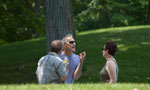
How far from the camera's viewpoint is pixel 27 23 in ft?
58.7

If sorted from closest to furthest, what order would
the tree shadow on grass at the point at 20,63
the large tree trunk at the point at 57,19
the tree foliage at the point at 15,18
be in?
1. the large tree trunk at the point at 57,19
2. the tree shadow on grass at the point at 20,63
3. the tree foliage at the point at 15,18

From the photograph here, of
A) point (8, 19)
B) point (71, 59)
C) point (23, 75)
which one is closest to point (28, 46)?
point (8, 19)

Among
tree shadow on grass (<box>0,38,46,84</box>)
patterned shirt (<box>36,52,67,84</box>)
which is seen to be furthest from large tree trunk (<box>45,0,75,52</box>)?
patterned shirt (<box>36,52,67,84</box>)

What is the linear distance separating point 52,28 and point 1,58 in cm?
621

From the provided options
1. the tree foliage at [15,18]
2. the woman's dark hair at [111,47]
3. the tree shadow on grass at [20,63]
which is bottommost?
the tree shadow on grass at [20,63]

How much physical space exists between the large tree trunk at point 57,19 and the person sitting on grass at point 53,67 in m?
5.02

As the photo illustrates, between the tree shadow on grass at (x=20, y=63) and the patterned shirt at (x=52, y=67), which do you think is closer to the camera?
the patterned shirt at (x=52, y=67)

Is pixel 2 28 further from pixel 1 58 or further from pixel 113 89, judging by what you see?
pixel 113 89

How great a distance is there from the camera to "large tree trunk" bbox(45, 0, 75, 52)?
1151 cm

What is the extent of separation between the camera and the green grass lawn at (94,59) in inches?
518

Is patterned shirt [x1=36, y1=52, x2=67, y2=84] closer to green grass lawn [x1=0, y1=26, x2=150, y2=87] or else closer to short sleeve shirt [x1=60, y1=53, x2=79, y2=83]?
short sleeve shirt [x1=60, y1=53, x2=79, y2=83]

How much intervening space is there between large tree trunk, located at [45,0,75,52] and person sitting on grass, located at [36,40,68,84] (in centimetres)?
502

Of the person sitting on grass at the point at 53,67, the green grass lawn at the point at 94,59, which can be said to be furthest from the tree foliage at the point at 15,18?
the person sitting on grass at the point at 53,67

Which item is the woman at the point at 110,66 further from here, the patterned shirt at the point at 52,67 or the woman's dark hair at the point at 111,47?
the patterned shirt at the point at 52,67
